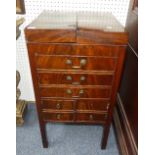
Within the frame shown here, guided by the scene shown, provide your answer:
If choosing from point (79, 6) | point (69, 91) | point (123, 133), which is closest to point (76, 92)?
point (69, 91)

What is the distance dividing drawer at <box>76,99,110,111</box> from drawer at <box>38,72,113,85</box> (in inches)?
5.8

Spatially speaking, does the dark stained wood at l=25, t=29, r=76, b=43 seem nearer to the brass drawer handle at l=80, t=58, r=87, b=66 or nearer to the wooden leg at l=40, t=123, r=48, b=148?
the brass drawer handle at l=80, t=58, r=87, b=66

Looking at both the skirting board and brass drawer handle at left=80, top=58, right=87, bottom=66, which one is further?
the skirting board

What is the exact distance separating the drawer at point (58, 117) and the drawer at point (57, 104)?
61 mm

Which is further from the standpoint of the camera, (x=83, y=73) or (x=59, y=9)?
(x=59, y=9)

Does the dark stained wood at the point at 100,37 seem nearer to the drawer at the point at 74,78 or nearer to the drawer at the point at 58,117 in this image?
the drawer at the point at 74,78

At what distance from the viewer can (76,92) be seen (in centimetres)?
116

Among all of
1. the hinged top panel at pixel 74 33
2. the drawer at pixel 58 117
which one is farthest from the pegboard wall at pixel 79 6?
the drawer at pixel 58 117

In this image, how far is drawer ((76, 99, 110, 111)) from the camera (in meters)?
1.21

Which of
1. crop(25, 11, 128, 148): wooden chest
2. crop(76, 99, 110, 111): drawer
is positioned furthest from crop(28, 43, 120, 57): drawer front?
crop(76, 99, 110, 111): drawer

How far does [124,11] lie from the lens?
142 cm
